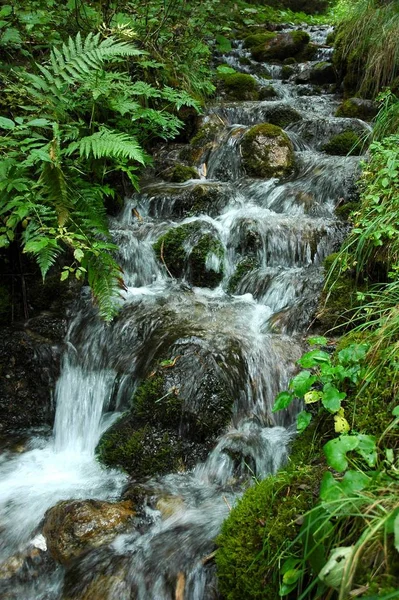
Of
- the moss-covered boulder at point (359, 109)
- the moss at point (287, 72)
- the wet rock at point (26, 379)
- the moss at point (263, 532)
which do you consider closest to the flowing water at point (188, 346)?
the wet rock at point (26, 379)

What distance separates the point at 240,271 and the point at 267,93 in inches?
222

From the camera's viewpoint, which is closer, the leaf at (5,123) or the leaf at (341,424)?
the leaf at (341,424)

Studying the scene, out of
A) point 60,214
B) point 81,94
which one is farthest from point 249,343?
point 81,94

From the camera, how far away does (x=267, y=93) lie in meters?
8.87

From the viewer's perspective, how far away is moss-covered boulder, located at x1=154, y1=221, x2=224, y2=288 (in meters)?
4.84

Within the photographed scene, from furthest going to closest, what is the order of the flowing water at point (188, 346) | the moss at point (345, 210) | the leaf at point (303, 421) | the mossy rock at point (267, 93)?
the mossy rock at point (267, 93) → the moss at point (345, 210) → the flowing water at point (188, 346) → the leaf at point (303, 421)

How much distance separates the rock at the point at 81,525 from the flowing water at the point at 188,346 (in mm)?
75

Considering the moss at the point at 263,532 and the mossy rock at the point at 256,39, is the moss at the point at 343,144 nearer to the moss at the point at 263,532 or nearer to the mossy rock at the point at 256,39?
the moss at the point at 263,532

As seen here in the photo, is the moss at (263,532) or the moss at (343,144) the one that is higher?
the moss at (343,144)

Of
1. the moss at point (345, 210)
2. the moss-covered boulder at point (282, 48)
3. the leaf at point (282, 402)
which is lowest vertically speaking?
the leaf at point (282, 402)

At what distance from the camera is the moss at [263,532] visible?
1.75 metres

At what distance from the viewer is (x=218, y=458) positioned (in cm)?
308

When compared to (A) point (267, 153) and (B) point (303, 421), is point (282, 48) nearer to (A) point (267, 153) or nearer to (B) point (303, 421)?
(A) point (267, 153)

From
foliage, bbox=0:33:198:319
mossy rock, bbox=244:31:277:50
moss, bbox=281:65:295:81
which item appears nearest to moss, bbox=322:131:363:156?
foliage, bbox=0:33:198:319
